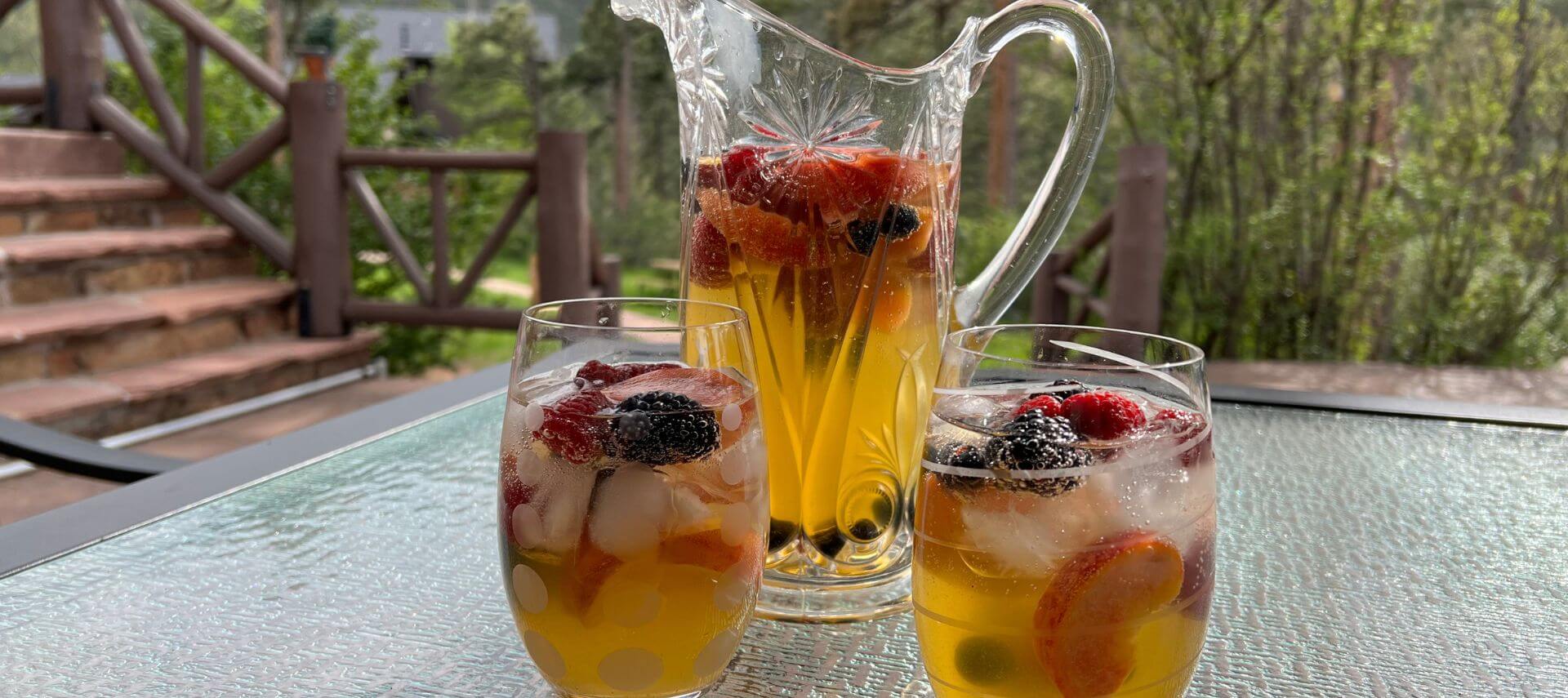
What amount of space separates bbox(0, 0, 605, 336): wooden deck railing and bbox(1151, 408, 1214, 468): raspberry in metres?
3.77

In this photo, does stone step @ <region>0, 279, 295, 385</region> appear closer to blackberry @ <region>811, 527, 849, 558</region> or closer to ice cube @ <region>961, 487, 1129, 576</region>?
blackberry @ <region>811, 527, 849, 558</region>

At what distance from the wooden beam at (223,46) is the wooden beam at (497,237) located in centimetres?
100

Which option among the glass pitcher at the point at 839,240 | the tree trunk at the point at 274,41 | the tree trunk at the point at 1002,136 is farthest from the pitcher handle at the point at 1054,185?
the tree trunk at the point at 274,41

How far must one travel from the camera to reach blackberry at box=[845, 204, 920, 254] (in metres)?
0.73

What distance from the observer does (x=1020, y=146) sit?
328 inches

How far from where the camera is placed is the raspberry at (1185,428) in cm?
54

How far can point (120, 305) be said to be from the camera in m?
4.03

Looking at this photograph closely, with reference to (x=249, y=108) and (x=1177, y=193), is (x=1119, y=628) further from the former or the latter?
(x=249, y=108)

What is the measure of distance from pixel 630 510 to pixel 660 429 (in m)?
0.04

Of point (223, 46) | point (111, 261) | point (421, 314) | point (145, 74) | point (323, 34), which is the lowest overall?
point (421, 314)

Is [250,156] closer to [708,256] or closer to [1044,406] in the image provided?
[708,256]

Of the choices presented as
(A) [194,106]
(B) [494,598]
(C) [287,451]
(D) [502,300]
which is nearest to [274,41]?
(D) [502,300]

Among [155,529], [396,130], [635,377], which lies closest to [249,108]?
[396,130]

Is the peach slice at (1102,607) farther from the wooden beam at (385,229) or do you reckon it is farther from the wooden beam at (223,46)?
the wooden beam at (223,46)
